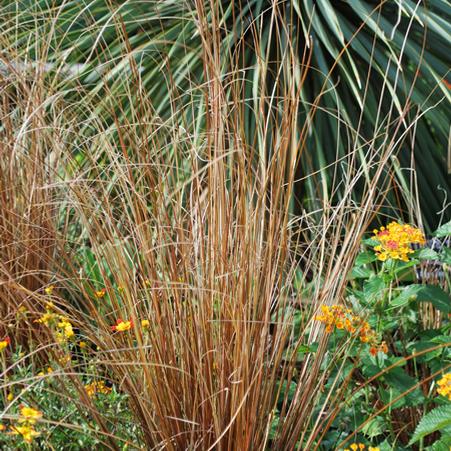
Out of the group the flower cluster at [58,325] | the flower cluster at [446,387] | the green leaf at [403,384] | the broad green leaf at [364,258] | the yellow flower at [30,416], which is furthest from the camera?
the broad green leaf at [364,258]

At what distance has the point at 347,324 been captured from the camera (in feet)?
6.20

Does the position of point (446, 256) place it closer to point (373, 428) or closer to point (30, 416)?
point (373, 428)

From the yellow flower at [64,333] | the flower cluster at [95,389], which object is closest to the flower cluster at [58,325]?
the yellow flower at [64,333]

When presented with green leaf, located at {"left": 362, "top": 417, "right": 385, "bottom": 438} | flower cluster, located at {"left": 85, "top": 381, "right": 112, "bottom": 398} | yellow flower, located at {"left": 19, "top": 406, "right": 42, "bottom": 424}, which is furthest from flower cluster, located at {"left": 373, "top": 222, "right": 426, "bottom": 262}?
yellow flower, located at {"left": 19, "top": 406, "right": 42, "bottom": 424}

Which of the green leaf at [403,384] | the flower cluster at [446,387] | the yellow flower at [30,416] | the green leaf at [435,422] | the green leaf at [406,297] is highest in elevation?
the yellow flower at [30,416]

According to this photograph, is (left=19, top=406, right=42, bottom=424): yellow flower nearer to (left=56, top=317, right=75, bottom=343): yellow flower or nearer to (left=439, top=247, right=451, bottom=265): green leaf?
(left=56, top=317, right=75, bottom=343): yellow flower

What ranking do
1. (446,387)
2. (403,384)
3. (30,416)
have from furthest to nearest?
(403,384) → (446,387) → (30,416)

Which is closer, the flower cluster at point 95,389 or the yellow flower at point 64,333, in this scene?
the yellow flower at point 64,333

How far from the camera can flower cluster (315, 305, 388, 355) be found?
6.09ft

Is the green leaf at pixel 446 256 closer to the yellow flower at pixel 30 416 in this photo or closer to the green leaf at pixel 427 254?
the green leaf at pixel 427 254

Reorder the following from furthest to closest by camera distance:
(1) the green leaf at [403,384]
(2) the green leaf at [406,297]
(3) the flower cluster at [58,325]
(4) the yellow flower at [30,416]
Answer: (2) the green leaf at [406,297] < (1) the green leaf at [403,384] < (3) the flower cluster at [58,325] < (4) the yellow flower at [30,416]

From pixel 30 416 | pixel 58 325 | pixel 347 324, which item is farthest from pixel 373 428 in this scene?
pixel 30 416

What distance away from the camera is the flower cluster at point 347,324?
186 cm

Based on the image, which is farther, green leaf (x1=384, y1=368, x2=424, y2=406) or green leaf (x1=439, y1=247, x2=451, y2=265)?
green leaf (x1=439, y1=247, x2=451, y2=265)
